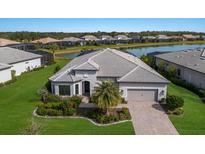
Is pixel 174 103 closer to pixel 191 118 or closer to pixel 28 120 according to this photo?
pixel 191 118

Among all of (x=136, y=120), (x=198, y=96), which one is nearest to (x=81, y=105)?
(x=136, y=120)

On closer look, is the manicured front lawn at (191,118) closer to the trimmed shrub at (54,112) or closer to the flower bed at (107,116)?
the flower bed at (107,116)

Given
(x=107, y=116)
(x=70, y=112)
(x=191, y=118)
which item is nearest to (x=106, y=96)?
(x=107, y=116)

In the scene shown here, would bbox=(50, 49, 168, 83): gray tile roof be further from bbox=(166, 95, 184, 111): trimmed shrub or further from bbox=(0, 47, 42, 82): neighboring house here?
bbox=(0, 47, 42, 82): neighboring house

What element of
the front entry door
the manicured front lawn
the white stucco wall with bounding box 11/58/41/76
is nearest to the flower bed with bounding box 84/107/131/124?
the manicured front lawn

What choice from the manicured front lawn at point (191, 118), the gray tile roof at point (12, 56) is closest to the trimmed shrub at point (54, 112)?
the manicured front lawn at point (191, 118)
